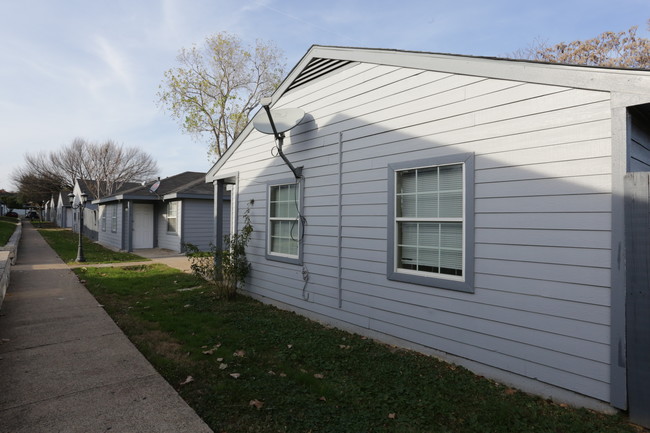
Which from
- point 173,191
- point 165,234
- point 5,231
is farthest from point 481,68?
point 5,231

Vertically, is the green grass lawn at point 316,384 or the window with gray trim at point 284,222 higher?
the window with gray trim at point 284,222

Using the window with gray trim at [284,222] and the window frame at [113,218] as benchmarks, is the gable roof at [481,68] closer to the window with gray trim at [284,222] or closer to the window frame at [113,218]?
the window with gray trim at [284,222]

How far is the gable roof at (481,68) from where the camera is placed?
2832 millimetres

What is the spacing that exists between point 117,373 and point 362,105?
4312mm

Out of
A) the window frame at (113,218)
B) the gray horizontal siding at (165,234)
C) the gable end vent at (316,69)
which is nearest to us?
the gable end vent at (316,69)

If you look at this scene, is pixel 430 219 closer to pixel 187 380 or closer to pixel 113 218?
pixel 187 380

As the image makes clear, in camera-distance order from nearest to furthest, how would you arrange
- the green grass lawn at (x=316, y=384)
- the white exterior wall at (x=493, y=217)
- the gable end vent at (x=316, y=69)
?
1. the green grass lawn at (x=316, y=384)
2. the white exterior wall at (x=493, y=217)
3. the gable end vent at (x=316, y=69)

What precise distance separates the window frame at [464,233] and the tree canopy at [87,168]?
41913 millimetres

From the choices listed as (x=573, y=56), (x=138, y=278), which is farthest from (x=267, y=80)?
(x=138, y=278)

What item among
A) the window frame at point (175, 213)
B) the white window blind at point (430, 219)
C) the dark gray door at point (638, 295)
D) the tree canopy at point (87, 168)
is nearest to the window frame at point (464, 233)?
the white window blind at point (430, 219)

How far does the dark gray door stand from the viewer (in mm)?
2623

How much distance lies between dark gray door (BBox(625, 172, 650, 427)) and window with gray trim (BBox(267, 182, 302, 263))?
13.8 feet

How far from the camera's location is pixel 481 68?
3.69m

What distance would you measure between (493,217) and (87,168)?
165 ft
